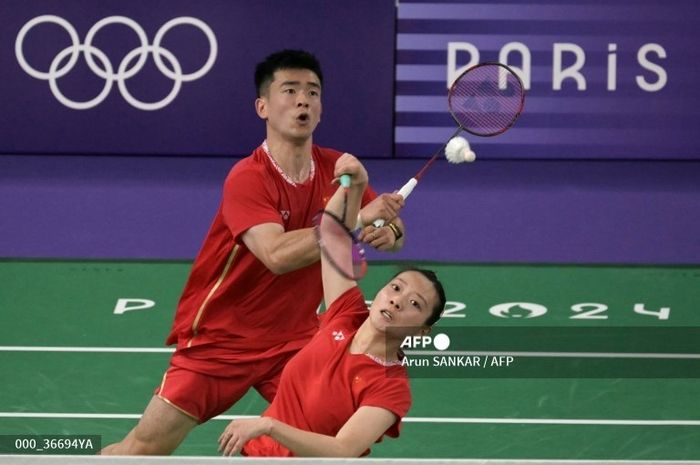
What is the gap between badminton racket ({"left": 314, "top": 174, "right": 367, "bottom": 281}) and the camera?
479cm

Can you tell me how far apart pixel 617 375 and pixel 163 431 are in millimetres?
2768

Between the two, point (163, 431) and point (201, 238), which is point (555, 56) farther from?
point (163, 431)

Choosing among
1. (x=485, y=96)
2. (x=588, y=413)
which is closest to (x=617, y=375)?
(x=588, y=413)

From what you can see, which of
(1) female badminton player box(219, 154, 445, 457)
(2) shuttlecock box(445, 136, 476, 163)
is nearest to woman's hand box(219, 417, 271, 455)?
(1) female badminton player box(219, 154, 445, 457)

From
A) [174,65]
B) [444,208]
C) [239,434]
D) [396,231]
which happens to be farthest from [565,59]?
[239,434]

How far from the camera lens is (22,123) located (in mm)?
10812

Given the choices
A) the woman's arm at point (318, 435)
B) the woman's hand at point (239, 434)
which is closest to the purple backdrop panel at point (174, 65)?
the woman's arm at point (318, 435)

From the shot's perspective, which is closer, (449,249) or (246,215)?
(246,215)

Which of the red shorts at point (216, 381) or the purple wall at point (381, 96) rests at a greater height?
the purple wall at point (381, 96)

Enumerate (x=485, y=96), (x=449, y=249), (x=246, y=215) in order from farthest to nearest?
(x=449, y=249), (x=485, y=96), (x=246, y=215)

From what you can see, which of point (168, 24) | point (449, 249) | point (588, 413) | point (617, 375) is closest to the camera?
point (588, 413)

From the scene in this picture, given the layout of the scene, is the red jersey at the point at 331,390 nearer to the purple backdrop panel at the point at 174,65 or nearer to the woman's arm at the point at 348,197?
the woman's arm at the point at 348,197

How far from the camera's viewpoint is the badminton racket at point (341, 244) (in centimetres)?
479

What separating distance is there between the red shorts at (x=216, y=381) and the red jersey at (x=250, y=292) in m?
0.04
